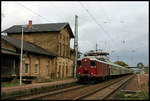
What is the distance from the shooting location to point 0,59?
20391mm

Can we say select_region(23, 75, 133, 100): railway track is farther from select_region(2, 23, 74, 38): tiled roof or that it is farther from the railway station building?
select_region(2, 23, 74, 38): tiled roof

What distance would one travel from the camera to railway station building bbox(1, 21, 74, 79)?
26.4 metres

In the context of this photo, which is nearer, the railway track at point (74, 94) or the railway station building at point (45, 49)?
the railway track at point (74, 94)

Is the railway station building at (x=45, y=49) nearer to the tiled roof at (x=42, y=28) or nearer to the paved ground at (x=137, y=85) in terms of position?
the tiled roof at (x=42, y=28)

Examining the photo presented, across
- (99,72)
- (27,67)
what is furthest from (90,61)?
(27,67)

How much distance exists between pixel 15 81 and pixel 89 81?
8781 mm

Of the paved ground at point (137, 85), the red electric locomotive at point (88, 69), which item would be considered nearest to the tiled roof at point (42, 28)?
the red electric locomotive at point (88, 69)

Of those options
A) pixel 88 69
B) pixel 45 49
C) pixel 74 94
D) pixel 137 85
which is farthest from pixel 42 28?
pixel 74 94

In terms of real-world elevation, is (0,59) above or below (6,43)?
below

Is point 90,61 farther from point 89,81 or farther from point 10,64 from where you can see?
point 10,64

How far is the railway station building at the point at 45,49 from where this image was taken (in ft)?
86.5

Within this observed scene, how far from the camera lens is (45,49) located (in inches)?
1361

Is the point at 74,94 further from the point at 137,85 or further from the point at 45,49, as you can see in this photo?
the point at 45,49

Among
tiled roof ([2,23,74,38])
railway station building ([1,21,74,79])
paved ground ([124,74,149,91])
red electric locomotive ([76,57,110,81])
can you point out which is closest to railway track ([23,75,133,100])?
paved ground ([124,74,149,91])
